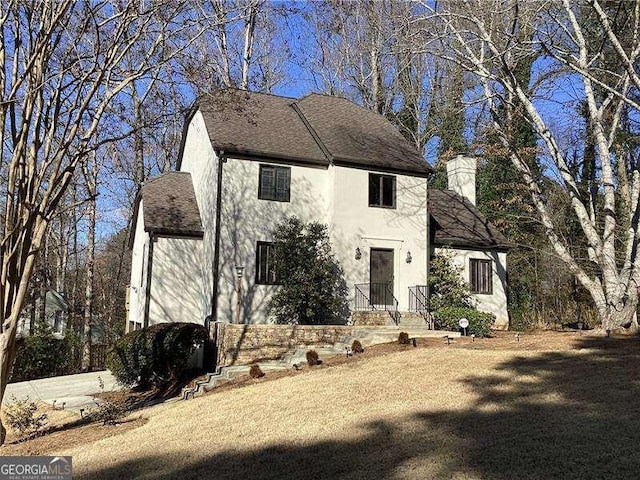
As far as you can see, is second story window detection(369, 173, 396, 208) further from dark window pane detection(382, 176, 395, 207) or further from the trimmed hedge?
the trimmed hedge

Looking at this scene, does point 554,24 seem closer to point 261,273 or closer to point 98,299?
point 261,273

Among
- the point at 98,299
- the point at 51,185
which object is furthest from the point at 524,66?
the point at 98,299

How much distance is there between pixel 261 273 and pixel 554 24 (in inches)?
446

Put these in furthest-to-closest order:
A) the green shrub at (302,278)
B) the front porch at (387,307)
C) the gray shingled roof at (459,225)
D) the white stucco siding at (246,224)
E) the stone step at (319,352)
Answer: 1. the gray shingled roof at (459,225)
2. the front porch at (387,307)
3. the white stucco siding at (246,224)
4. the green shrub at (302,278)
5. the stone step at (319,352)

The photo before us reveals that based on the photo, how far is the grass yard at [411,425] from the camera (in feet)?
18.3

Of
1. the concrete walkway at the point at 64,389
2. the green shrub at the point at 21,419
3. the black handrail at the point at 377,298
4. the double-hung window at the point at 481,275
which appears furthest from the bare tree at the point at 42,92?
the double-hung window at the point at 481,275

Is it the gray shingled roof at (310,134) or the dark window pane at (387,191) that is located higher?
the gray shingled roof at (310,134)

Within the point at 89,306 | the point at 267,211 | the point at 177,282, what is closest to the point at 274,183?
the point at 267,211

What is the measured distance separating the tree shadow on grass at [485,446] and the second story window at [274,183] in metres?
10.2

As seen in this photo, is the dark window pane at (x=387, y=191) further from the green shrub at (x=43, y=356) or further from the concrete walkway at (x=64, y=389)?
the green shrub at (x=43, y=356)

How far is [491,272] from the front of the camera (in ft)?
69.9

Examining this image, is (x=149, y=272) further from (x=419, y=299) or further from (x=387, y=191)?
(x=419, y=299)

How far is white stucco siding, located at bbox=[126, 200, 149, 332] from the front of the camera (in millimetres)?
18391

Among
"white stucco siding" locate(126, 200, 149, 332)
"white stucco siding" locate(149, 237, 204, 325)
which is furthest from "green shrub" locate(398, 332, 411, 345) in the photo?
"white stucco siding" locate(126, 200, 149, 332)
